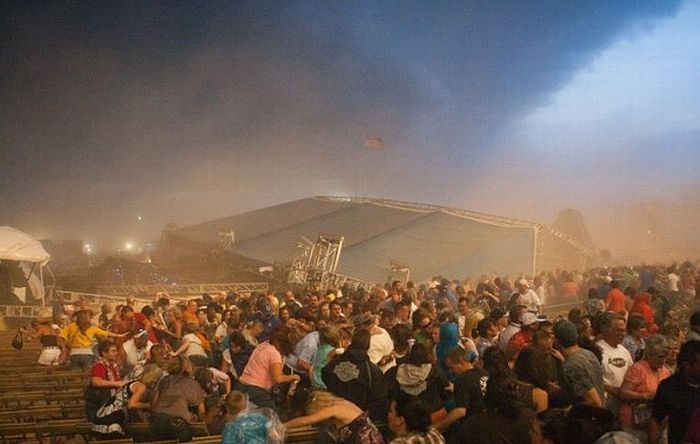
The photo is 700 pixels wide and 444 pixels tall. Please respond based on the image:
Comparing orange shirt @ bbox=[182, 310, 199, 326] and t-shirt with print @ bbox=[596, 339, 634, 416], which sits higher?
t-shirt with print @ bbox=[596, 339, 634, 416]

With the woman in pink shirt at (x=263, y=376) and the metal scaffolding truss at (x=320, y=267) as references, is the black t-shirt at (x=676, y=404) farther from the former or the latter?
the metal scaffolding truss at (x=320, y=267)

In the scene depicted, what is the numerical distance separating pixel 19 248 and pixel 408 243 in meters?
17.7

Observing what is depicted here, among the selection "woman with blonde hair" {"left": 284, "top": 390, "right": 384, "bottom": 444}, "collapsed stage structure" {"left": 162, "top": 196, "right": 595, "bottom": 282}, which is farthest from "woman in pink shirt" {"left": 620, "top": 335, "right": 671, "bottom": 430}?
"collapsed stage structure" {"left": 162, "top": 196, "right": 595, "bottom": 282}

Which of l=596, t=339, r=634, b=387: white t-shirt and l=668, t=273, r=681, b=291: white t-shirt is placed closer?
l=596, t=339, r=634, b=387: white t-shirt

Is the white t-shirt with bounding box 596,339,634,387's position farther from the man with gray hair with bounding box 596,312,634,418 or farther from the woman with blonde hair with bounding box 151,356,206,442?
the woman with blonde hair with bounding box 151,356,206,442

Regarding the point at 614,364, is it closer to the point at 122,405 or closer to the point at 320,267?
the point at 122,405

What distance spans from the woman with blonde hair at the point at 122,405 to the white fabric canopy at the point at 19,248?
17.8m

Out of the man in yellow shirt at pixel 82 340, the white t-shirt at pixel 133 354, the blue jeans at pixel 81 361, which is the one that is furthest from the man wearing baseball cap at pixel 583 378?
the blue jeans at pixel 81 361

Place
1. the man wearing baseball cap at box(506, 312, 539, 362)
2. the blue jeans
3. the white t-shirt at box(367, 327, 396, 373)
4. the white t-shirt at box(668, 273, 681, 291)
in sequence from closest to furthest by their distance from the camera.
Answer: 1. the man wearing baseball cap at box(506, 312, 539, 362)
2. the white t-shirt at box(367, 327, 396, 373)
3. the blue jeans
4. the white t-shirt at box(668, 273, 681, 291)

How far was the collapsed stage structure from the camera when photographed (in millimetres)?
24086

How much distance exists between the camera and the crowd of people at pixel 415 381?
3.66m

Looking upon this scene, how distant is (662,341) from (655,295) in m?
6.35

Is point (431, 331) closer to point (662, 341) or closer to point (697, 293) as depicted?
point (662, 341)

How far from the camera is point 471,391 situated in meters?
4.65
